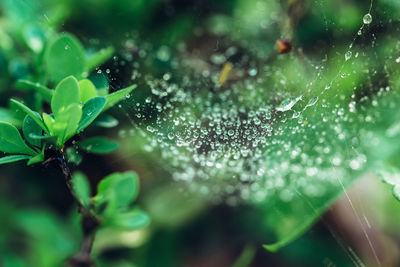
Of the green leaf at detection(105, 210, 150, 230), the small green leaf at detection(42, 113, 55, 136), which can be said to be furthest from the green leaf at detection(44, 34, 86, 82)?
the green leaf at detection(105, 210, 150, 230)

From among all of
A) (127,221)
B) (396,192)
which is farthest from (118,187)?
(396,192)

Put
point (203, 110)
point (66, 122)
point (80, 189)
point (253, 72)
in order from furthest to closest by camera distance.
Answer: point (253, 72)
point (203, 110)
point (80, 189)
point (66, 122)

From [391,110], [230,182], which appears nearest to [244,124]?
[230,182]

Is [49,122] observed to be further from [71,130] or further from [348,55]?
[348,55]

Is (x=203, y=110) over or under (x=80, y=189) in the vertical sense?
over

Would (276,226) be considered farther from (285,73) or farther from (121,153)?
(121,153)

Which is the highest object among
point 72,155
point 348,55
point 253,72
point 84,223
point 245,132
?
point 253,72
